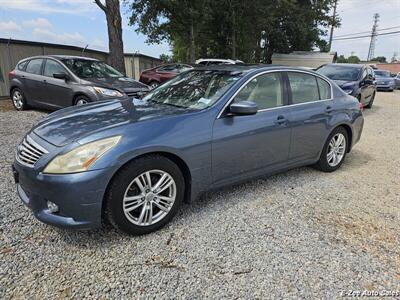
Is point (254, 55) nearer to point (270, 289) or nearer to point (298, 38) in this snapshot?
point (298, 38)

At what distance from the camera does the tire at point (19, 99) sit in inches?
333

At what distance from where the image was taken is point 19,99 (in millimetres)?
8547

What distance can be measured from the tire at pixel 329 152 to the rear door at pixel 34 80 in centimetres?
669

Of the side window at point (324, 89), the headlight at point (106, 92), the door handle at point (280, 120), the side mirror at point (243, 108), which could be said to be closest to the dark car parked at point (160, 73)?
the headlight at point (106, 92)

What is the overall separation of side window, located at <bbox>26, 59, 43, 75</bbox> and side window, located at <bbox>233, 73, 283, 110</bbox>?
641 cm

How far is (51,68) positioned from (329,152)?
658cm

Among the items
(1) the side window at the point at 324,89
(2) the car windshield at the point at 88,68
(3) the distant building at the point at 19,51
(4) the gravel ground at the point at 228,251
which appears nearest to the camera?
(4) the gravel ground at the point at 228,251

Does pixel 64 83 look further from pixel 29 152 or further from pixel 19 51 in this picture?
pixel 19 51

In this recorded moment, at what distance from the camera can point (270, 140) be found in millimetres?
3662

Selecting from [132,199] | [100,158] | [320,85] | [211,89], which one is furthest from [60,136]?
[320,85]

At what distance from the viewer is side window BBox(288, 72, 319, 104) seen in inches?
158

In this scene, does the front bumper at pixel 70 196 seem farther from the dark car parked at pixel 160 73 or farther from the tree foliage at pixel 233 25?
the tree foliage at pixel 233 25

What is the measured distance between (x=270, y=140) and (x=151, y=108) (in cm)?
139

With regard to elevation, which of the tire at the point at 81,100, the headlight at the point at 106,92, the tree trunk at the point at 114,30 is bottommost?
the tire at the point at 81,100
